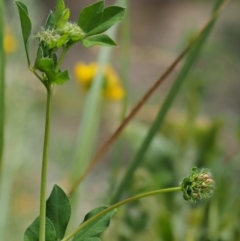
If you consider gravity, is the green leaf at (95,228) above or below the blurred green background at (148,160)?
above

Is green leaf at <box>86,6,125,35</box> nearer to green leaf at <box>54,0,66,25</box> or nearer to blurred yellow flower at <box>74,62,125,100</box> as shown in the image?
green leaf at <box>54,0,66,25</box>

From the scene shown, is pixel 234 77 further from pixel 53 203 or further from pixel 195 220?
pixel 53 203

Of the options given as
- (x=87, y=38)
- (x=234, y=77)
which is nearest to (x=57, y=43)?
(x=87, y=38)

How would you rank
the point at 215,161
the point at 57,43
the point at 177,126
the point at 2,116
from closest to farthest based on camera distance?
1. the point at 57,43
2. the point at 2,116
3. the point at 215,161
4. the point at 177,126

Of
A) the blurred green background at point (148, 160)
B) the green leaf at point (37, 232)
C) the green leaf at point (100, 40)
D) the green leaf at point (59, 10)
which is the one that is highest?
the green leaf at point (59, 10)

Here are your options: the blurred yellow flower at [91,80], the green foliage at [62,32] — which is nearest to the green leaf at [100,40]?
the green foliage at [62,32]

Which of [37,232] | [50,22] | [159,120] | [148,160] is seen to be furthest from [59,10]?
[148,160]

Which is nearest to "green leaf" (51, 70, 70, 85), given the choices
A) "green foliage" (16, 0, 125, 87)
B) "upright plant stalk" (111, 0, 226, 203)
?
"green foliage" (16, 0, 125, 87)

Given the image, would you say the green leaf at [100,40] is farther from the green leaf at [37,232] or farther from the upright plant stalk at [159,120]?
the upright plant stalk at [159,120]
